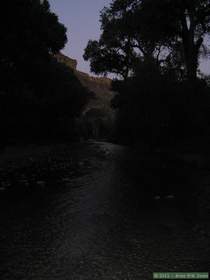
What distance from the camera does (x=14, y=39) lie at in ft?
76.9

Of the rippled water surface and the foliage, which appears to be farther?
the foliage

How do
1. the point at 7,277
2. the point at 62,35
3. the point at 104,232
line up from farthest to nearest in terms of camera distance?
the point at 62,35, the point at 104,232, the point at 7,277

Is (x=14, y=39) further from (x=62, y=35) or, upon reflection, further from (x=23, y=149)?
(x=62, y=35)

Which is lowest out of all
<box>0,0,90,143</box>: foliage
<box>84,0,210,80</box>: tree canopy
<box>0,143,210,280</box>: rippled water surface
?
<box>0,143,210,280</box>: rippled water surface

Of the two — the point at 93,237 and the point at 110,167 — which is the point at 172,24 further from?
the point at 93,237

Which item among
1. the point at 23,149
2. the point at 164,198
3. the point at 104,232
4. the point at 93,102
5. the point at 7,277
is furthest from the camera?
the point at 93,102

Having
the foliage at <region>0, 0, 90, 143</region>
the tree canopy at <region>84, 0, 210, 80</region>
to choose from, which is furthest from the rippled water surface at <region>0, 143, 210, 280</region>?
the tree canopy at <region>84, 0, 210, 80</region>

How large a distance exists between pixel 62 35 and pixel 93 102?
121793 mm

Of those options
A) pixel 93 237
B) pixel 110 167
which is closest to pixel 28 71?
pixel 110 167

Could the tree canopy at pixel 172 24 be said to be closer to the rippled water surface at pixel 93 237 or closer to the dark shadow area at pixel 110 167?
the dark shadow area at pixel 110 167

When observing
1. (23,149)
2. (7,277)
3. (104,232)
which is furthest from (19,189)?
(23,149)

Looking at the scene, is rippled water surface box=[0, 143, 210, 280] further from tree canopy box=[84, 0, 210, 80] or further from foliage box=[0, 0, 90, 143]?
tree canopy box=[84, 0, 210, 80]

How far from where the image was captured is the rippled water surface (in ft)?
19.6

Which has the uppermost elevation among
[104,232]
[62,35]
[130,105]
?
[62,35]
